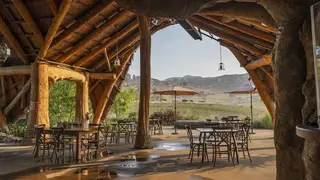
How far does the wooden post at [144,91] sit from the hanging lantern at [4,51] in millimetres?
6281

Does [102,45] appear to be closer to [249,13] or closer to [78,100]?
[78,100]

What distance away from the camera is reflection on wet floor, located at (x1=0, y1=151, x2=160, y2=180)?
4788 millimetres

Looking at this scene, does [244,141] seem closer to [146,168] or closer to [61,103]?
[146,168]

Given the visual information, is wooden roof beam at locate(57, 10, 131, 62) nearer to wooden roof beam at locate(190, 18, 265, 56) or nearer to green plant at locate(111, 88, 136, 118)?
wooden roof beam at locate(190, 18, 265, 56)

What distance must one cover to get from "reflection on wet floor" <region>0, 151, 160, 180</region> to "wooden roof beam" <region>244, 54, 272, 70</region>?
5.51 m

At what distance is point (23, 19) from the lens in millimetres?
8961

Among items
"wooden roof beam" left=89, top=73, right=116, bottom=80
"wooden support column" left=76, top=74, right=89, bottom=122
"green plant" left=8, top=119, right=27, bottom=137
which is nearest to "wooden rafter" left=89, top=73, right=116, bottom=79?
"wooden roof beam" left=89, top=73, right=116, bottom=80

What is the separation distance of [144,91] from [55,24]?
341 centimetres

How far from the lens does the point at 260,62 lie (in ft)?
32.1

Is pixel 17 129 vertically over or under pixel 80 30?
under

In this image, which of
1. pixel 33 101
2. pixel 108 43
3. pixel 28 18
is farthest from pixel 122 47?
pixel 33 101

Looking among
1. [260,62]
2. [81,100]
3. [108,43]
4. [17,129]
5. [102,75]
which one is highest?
[108,43]

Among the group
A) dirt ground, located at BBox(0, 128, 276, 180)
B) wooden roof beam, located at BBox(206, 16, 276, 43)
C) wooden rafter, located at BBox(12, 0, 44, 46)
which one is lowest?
dirt ground, located at BBox(0, 128, 276, 180)

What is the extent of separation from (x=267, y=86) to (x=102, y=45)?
283 inches
